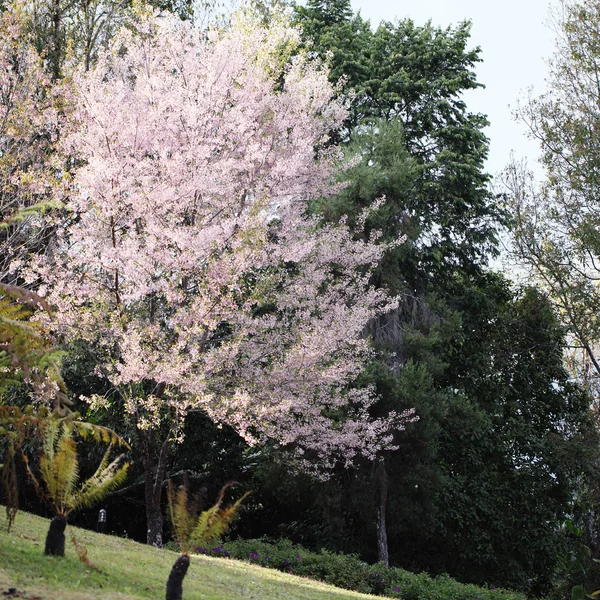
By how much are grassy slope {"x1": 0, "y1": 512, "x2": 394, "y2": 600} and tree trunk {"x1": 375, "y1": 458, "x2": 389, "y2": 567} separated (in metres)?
5.23

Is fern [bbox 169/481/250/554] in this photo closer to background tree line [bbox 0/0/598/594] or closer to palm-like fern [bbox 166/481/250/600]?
palm-like fern [bbox 166/481/250/600]

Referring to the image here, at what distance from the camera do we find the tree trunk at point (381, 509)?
1559 centimetres

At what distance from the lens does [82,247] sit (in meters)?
12.6

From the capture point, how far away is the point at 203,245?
11469 mm

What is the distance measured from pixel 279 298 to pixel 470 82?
506 inches

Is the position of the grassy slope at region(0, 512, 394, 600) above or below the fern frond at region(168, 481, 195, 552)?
below

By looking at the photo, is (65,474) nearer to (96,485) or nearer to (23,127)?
(96,485)

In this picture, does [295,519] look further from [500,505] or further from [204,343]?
[204,343]

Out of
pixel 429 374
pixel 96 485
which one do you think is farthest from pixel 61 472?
pixel 429 374

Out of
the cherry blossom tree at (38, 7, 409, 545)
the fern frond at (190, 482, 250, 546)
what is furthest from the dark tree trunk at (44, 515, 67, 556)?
the cherry blossom tree at (38, 7, 409, 545)

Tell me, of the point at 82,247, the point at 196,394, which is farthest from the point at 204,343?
the point at 82,247

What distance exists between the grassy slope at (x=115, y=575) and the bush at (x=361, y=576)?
3.33 metres

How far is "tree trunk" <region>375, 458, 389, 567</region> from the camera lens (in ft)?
51.1

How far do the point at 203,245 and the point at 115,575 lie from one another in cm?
592
